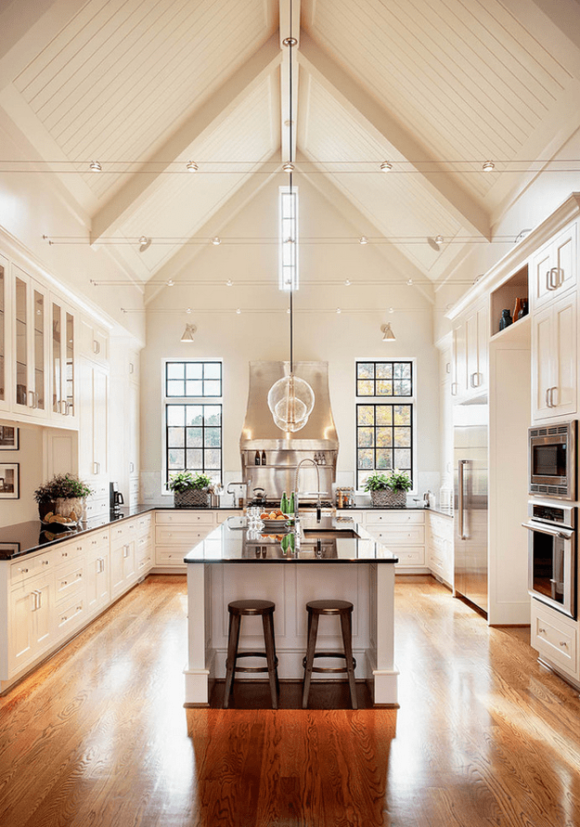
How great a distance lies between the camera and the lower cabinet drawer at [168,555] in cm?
907

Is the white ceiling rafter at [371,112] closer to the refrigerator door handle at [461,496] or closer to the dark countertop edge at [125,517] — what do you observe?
the refrigerator door handle at [461,496]

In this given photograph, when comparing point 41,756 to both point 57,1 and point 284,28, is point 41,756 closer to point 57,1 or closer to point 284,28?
point 57,1

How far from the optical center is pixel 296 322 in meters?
9.80

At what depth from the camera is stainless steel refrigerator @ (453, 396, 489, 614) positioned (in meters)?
6.57

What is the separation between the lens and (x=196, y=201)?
28.6 ft

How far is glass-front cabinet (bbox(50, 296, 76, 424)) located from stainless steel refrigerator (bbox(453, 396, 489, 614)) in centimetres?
394

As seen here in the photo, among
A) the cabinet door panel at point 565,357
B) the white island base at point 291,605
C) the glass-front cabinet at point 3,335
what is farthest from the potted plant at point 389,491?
the glass-front cabinet at point 3,335

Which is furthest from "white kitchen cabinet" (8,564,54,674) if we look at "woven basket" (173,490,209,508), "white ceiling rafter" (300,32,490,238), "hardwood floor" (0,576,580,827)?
"white ceiling rafter" (300,32,490,238)

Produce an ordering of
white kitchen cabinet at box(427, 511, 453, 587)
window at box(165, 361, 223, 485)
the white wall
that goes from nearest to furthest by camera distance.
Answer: white kitchen cabinet at box(427, 511, 453, 587), the white wall, window at box(165, 361, 223, 485)

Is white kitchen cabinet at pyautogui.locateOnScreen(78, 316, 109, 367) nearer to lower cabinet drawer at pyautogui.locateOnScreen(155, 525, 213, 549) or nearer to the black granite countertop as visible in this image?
lower cabinet drawer at pyautogui.locateOnScreen(155, 525, 213, 549)

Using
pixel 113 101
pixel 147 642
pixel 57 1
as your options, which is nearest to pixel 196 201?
pixel 113 101

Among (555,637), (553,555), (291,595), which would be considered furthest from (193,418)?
(555,637)

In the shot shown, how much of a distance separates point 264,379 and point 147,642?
445 cm

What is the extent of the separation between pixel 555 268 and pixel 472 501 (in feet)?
9.49
